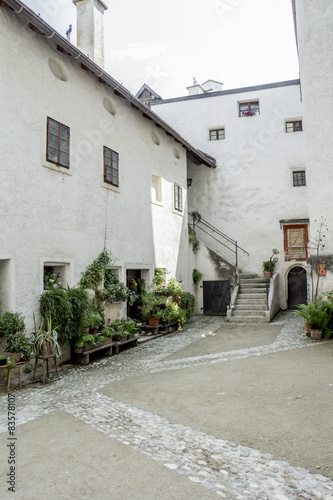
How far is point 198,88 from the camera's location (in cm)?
2073

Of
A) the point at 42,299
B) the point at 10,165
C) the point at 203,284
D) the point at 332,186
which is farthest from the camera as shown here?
the point at 203,284

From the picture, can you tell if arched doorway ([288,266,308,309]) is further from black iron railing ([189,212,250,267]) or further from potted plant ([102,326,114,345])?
potted plant ([102,326,114,345])

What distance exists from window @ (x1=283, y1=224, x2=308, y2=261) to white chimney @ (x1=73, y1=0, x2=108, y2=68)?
1029cm

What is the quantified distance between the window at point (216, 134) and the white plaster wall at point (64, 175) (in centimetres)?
595

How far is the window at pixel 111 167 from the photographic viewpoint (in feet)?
34.9

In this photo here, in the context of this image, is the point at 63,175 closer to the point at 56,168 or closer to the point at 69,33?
the point at 56,168

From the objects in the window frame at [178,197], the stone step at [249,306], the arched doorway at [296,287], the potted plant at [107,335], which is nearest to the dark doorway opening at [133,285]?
the potted plant at [107,335]

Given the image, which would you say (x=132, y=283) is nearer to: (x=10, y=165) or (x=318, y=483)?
→ (x=10, y=165)

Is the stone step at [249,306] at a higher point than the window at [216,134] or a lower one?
lower

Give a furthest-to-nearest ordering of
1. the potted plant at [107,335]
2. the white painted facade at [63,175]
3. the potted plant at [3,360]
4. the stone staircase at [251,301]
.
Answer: the stone staircase at [251,301] < the potted plant at [107,335] < the white painted facade at [63,175] < the potted plant at [3,360]

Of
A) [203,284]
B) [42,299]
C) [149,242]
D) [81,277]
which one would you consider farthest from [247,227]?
[42,299]

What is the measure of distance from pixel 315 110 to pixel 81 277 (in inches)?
350

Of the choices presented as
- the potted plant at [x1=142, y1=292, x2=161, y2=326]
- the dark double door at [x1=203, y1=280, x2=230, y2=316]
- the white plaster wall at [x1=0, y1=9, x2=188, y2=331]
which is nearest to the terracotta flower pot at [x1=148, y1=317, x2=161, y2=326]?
the potted plant at [x1=142, y1=292, x2=161, y2=326]

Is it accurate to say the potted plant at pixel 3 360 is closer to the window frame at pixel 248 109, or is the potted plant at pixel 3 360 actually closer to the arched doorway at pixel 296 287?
the arched doorway at pixel 296 287
